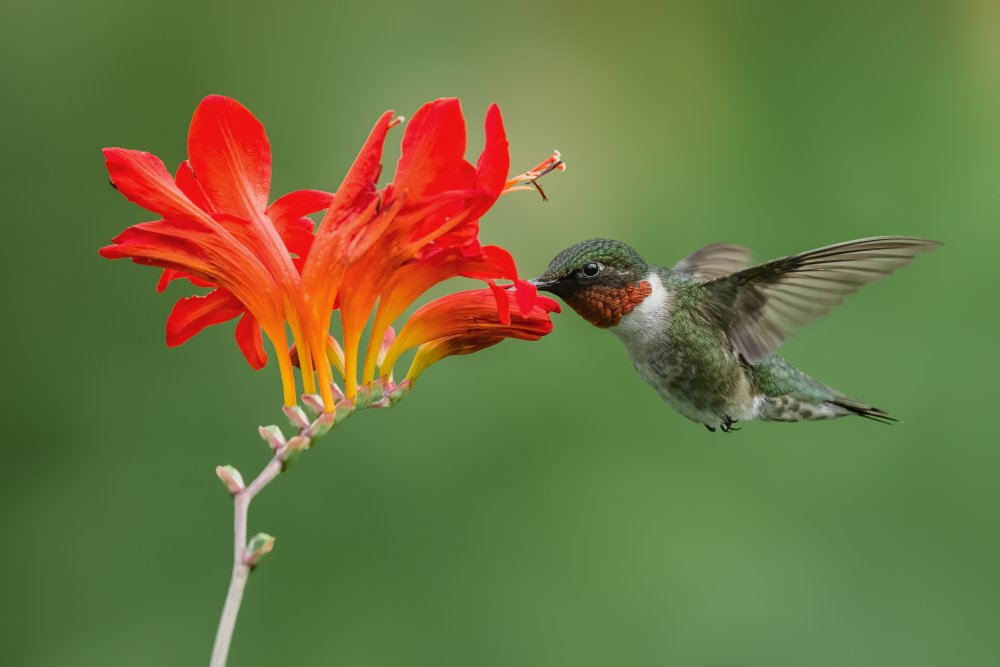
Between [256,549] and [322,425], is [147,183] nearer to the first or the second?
[322,425]

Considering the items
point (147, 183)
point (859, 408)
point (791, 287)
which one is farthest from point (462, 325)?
point (859, 408)

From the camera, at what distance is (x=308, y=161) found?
421 centimetres

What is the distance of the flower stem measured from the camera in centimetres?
106

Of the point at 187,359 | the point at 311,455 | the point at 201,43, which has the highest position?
the point at 201,43

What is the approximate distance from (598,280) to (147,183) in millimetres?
1035

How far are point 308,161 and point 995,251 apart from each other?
8.64ft

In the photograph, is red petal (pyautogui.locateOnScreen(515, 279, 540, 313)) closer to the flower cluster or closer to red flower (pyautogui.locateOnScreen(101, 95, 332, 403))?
the flower cluster

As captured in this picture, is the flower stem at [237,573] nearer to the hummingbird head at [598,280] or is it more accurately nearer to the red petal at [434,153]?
the red petal at [434,153]

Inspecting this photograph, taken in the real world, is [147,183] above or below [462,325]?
above

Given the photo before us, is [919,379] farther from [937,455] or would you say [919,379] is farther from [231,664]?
[231,664]

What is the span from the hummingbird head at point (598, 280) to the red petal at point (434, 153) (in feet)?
2.19

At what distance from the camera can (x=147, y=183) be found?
145 cm

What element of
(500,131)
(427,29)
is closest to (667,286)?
(500,131)

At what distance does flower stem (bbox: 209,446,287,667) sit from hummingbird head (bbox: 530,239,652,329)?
0.95 m
